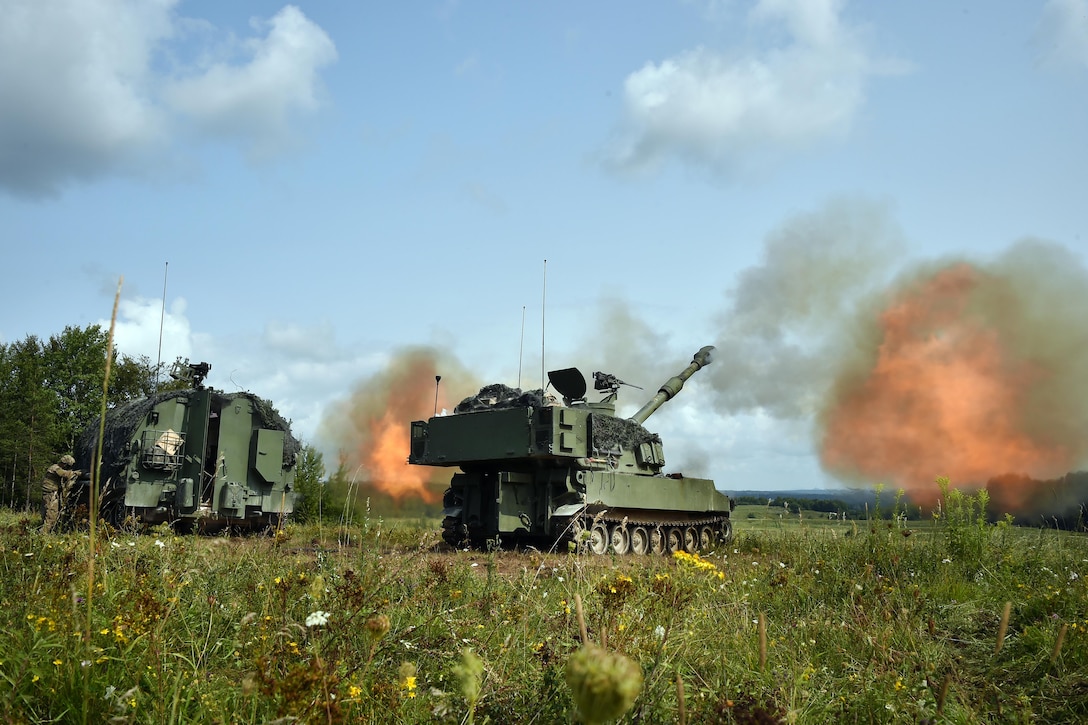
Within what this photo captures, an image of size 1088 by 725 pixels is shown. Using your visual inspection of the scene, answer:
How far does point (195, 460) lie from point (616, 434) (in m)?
7.96

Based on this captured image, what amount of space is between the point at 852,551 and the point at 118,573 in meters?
7.05

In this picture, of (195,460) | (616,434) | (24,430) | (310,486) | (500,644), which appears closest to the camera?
(500,644)

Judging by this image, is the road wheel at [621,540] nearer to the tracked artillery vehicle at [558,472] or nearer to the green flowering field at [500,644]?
the tracked artillery vehicle at [558,472]

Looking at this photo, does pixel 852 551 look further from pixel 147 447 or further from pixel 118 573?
pixel 147 447

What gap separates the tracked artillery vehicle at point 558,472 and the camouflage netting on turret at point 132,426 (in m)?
2.58

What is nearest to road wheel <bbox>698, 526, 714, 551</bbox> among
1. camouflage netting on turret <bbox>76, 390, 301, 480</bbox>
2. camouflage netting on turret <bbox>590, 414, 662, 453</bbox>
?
camouflage netting on turret <bbox>590, 414, 662, 453</bbox>

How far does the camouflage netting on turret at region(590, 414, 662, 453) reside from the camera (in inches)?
601

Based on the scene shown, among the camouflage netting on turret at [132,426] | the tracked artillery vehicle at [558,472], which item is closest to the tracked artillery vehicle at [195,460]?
the camouflage netting on turret at [132,426]

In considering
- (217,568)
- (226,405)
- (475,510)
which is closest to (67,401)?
(226,405)

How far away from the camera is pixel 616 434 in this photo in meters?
15.9

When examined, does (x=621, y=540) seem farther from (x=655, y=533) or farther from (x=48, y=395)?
(x=48, y=395)

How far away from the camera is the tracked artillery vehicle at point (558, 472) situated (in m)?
14.8

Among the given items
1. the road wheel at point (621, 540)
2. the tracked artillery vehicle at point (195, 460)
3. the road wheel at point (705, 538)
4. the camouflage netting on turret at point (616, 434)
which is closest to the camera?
the tracked artillery vehicle at point (195, 460)

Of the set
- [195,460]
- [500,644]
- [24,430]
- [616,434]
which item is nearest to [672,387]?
[616,434]
